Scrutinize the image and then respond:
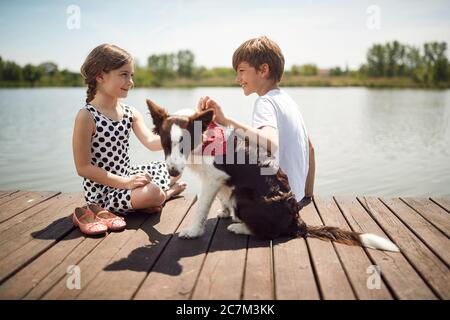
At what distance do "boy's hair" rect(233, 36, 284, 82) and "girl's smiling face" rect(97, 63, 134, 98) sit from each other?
110 cm

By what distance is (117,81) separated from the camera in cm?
399

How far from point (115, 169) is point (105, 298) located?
1.80m

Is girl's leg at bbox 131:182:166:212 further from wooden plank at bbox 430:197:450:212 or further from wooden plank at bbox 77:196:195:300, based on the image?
wooden plank at bbox 430:197:450:212

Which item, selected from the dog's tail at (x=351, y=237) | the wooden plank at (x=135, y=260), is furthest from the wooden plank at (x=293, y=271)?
the wooden plank at (x=135, y=260)

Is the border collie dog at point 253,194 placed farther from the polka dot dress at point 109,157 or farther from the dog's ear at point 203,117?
the polka dot dress at point 109,157

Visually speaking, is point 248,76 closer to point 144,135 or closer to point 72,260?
point 144,135

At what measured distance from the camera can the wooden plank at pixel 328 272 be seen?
2.66m

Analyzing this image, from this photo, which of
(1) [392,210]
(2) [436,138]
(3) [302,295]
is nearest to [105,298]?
(3) [302,295]

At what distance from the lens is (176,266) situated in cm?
304

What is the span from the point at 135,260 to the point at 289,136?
74.1 inches

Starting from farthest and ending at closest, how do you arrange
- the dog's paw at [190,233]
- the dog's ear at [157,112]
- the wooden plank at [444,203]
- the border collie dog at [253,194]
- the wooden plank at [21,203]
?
the wooden plank at [444,203]
the wooden plank at [21,203]
the dog's paw at [190,233]
the border collie dog at [253,194]
the dog's ear at [157,112]

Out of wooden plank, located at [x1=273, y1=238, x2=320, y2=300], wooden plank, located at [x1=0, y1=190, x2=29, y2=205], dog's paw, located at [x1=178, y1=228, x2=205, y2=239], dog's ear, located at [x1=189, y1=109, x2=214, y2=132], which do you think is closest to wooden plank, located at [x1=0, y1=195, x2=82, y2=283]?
wooden plank, located at [x1=0, y1=190, x2=29, y2=205]

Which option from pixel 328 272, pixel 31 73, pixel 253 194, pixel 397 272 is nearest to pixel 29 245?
pixel 253 194
